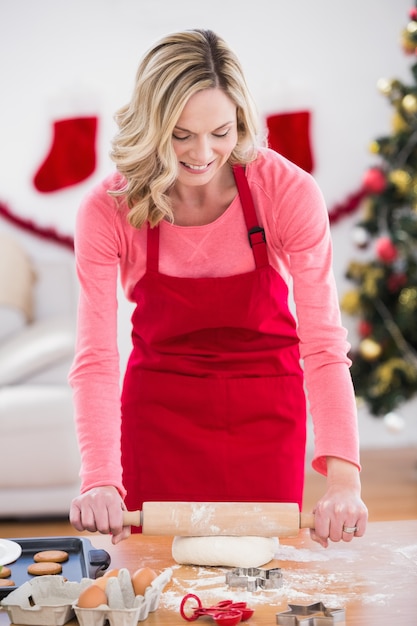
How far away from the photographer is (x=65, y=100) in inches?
169

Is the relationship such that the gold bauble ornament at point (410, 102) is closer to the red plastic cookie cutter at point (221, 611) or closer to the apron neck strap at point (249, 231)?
the apron neck strap at point (249, 231)

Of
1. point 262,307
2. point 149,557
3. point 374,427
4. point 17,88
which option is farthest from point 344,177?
point 149,557

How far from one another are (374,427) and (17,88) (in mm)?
2286

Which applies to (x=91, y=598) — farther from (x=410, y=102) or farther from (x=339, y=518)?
(x=410, y=102)

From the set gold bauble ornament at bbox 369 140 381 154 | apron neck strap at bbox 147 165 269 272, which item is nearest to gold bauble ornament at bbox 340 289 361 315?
gold bauble ornament at bbox 369 140 381 154

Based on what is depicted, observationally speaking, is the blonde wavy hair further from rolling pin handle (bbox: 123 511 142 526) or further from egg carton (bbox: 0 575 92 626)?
egg carton (bbox: 0 575 92 626)

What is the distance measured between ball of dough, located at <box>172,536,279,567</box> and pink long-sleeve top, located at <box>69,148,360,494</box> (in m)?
0.15

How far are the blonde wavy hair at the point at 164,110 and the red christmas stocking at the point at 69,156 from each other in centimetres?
A: 267

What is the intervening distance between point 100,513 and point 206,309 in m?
0.47

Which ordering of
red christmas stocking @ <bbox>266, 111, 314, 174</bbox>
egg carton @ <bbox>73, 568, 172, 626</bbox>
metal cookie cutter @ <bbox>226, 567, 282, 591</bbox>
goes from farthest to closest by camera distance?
red christmas stocking @ <bbox>266, 111, 314, 174</bbox> < metal cookie cutter @ <bbox>226, 567, 282, 591</bbox> < egg carton @ <bbox>73, 568, 172, 626</bbox>

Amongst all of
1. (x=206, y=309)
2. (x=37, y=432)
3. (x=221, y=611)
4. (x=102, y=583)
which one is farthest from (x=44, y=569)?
(x=37, y=432)

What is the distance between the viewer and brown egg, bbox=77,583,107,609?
1.17 metres

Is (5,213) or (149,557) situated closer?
(149,557)

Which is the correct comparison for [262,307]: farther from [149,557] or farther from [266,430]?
[149,557]
